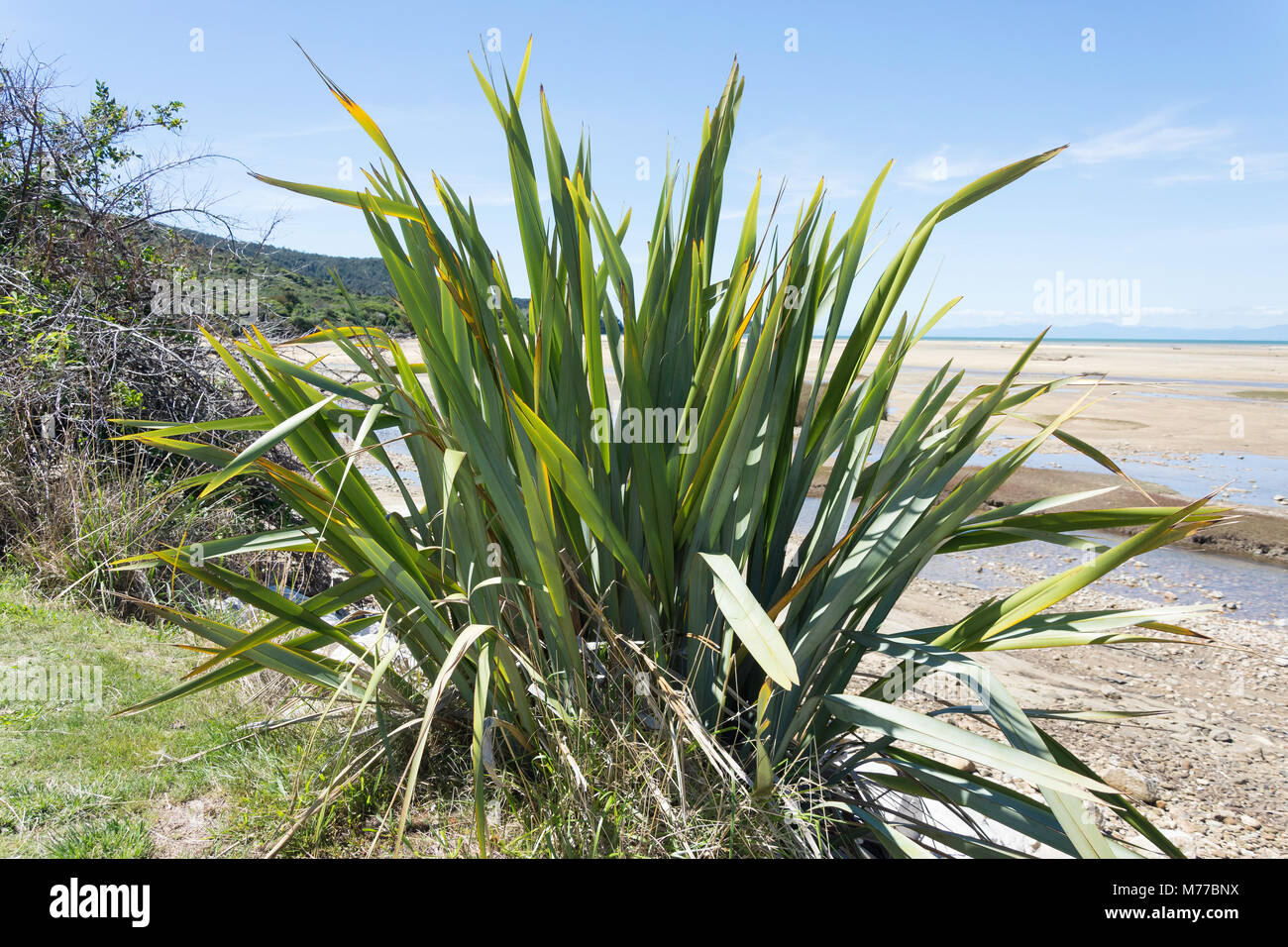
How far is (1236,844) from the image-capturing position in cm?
252

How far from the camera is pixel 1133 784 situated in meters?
2.83

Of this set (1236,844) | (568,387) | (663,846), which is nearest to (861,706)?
(663,846)

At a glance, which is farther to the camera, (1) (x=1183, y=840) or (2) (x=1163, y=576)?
(2) (x=1163, y=576)

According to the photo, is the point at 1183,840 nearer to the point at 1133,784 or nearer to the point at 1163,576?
the point at 1133,784

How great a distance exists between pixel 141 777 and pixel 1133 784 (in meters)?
3.46

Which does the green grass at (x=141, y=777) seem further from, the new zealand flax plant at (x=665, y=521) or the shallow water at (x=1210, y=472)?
the shallow water at (x=1210, y=472)

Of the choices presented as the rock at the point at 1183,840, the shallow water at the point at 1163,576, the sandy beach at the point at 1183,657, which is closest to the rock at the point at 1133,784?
the sandy beach at the point at 1183,657

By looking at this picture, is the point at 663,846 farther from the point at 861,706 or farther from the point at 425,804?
the point at 425,804

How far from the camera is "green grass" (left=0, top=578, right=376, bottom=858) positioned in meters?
1.75

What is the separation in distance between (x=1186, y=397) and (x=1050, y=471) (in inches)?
512

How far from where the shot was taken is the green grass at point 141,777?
1.75 metres

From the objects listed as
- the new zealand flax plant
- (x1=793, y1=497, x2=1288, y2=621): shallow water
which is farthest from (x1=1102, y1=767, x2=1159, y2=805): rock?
(x1=793, y1=497, x2=1288, y2=621): shallow water

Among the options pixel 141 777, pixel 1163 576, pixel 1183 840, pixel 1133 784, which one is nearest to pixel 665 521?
pixel 141 777

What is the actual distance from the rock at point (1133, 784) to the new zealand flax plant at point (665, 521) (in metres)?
1.39
